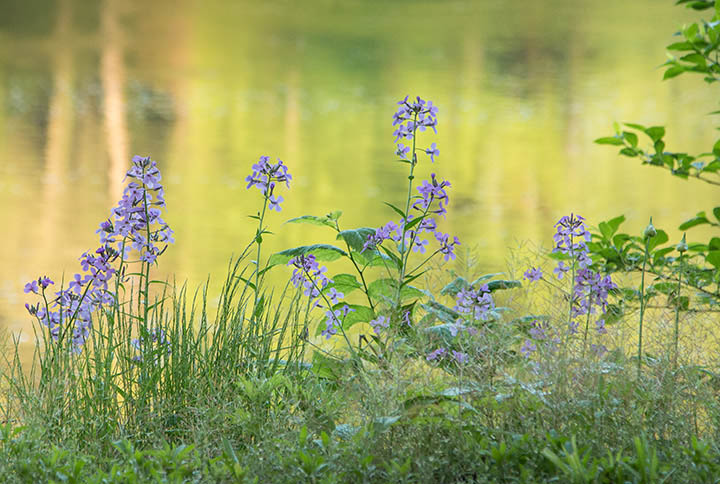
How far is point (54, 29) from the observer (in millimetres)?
20703

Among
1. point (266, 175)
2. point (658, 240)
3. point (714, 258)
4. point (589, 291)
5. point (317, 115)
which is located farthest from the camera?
point (317, 115)

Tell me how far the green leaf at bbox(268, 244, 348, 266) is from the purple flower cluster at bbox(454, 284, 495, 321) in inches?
13.5

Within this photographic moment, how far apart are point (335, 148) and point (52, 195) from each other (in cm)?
367

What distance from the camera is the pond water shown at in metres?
7.31

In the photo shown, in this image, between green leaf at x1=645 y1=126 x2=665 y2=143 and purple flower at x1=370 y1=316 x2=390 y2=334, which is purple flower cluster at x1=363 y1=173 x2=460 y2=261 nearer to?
purple flower at x1=370 y1=316 x2=390 y2=334

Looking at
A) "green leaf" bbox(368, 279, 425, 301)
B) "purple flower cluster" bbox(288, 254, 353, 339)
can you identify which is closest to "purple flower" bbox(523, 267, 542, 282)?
"green leaf" bbox(368, 279, 425, 301)

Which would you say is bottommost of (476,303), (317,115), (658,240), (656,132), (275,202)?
(476,303)

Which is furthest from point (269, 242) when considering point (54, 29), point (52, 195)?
point (54, 29)

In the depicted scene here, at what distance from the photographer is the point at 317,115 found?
41.7ft

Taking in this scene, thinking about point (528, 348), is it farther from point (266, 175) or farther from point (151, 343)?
point (151, 343)

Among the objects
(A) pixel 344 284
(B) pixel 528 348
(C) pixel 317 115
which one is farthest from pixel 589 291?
(C) pixel 317 115

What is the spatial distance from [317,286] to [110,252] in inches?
21.4

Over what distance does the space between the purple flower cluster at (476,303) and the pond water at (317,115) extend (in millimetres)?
2804

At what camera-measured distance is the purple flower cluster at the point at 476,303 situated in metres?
2.18
